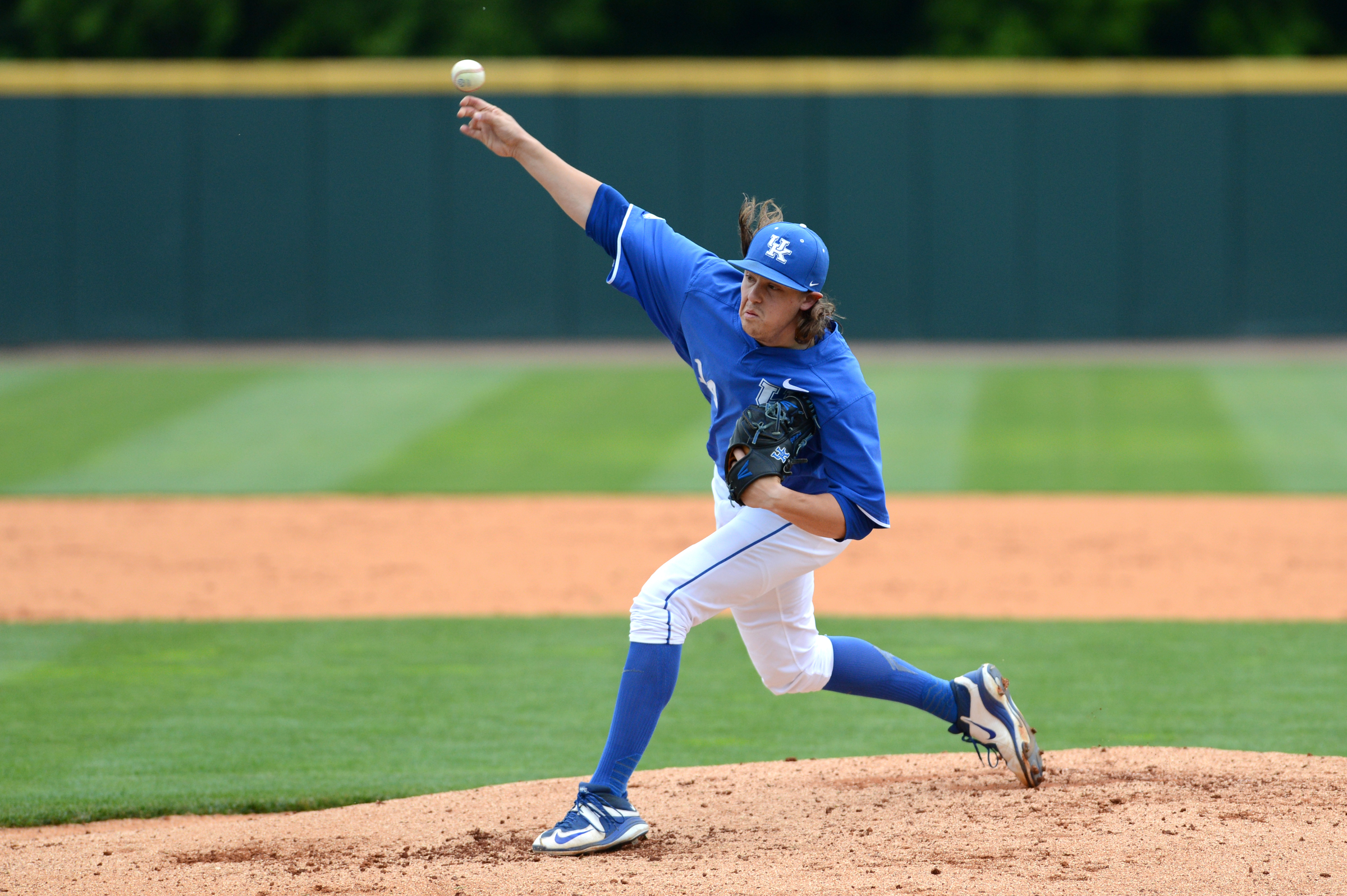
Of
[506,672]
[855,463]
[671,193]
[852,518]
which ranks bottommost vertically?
[506,672]

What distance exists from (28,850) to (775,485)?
2409 mm

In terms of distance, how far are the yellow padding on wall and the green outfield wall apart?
0.11 ft

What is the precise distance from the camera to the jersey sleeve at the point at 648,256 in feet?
14.6

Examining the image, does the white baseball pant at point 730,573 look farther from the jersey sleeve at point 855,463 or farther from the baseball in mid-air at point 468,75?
the baseball in mid-air at point 468,75

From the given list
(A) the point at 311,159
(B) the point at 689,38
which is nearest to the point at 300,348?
(A) the point at 311,159

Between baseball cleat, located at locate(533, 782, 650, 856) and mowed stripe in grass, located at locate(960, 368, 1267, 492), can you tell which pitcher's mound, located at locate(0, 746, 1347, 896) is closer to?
baseball cleat, located at locate(533, 782, 650, 856)

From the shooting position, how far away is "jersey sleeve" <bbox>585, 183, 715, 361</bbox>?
4.45 meters

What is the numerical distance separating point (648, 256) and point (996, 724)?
1775 mm

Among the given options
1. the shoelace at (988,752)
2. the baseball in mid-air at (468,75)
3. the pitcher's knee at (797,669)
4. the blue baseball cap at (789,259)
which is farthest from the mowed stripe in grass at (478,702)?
the baseball in mid-air at (468,75)

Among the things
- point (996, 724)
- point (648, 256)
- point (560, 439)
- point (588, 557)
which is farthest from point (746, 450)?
point (560, 439)

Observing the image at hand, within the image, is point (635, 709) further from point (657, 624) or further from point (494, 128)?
point (494, 128)

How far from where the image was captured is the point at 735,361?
427 centimetres

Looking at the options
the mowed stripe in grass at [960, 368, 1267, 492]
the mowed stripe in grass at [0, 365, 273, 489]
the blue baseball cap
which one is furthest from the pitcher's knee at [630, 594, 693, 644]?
the mowed stripe in grass at [0, 365, 273, 489]

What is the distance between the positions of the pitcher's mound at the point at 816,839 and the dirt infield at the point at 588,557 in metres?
2.98
